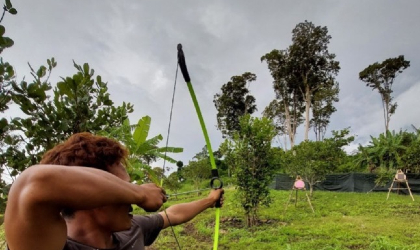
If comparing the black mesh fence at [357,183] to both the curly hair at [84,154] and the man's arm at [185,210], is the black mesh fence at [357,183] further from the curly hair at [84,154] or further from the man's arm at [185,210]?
the curly hair at [84,154]

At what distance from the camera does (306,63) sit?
23.0 metres

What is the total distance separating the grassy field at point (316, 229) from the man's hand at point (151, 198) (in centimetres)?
501

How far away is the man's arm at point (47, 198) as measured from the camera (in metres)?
0.57

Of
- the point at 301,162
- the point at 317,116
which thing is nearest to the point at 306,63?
the point at 317,116

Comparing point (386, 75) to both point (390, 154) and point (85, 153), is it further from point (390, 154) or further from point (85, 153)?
point (85, 153)

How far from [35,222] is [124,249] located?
61 cm

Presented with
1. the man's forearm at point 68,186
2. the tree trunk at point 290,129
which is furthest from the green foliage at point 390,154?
the man's forearm at point 68,186

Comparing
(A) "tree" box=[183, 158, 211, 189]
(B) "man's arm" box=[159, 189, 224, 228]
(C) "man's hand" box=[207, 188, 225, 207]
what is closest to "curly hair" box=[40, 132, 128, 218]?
(B) "man's arm" box=[159, 189, 224, 228]

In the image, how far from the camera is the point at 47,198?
1.89 ft

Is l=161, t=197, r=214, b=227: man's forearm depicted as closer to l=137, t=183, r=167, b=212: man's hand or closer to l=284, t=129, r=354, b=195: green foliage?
l=137, t=183, r=167, b=212: man's hand

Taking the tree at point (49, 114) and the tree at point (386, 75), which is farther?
the tree at point (386, 75)

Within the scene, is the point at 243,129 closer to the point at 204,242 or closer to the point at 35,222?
the point at 204,242

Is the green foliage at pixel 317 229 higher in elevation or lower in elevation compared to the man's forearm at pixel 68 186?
lower

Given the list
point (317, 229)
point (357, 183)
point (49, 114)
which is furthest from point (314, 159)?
point (49, 114)
